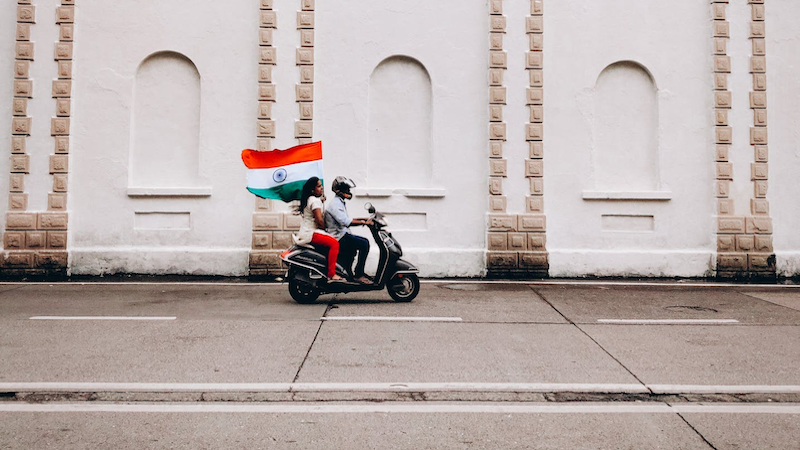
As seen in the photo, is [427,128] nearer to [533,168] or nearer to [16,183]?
[533,168]

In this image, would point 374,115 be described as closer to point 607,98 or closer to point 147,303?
point 607,98

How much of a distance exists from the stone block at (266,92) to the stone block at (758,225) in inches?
377

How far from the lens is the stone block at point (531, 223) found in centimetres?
1120

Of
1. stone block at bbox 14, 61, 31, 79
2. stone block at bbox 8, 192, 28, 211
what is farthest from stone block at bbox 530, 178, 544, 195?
stone block at bbox 14, 61, 31, 79

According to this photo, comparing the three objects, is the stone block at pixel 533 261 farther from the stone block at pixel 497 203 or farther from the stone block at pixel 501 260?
the stone block at pixel 497 203

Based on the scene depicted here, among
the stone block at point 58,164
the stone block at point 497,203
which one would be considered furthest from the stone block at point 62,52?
the stone block at point 497,203

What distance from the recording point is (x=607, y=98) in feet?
38.7

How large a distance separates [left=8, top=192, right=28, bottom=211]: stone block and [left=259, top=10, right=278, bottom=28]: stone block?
5571mm

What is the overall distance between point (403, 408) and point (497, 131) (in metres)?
8.04

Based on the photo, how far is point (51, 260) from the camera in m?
10.8

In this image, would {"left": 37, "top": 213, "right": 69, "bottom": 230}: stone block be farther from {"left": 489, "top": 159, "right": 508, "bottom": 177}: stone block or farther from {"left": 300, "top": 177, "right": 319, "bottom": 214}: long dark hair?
{"left": 489, "top": 159, "right": 508, "bottom": 177}: stone block

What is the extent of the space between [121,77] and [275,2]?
3338 millimetres

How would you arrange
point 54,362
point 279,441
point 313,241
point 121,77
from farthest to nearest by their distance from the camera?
point 121,77 → point 313,241 → point 54,362 → point 279,441

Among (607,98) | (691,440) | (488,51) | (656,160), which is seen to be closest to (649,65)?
(607,98)
